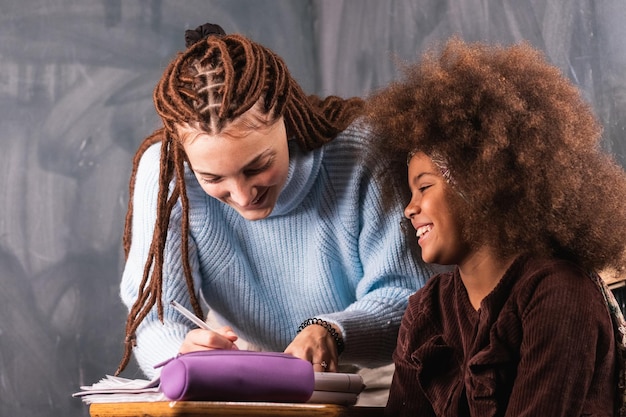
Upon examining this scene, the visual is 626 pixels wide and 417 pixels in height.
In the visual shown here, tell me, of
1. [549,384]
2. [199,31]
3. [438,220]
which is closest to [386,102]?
[438,220]

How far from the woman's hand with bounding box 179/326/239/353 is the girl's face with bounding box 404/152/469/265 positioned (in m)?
0.35

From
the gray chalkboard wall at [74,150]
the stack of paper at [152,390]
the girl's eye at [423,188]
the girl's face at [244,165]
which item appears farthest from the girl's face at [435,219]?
the gray chalkboard wall at [74,150]

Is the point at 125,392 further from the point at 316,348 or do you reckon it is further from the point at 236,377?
the point at 316,348

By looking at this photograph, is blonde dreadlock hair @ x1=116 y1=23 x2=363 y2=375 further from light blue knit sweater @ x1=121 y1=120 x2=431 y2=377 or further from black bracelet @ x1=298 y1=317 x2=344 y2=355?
black bracelet @ x1=298 y1=317 x2=344 y2=355

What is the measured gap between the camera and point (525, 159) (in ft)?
4.01

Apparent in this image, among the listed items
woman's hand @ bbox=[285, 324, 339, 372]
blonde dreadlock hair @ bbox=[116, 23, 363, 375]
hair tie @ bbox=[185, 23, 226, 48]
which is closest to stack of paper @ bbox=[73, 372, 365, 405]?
woman's hand @ bbox=[285, 324, 339, 372]

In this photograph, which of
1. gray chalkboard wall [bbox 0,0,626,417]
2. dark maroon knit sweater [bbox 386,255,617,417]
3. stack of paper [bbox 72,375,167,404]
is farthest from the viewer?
gray chalkboard wall [bbox 0,0,626,417]

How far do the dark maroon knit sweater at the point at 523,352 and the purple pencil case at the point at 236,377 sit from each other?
0.63ft

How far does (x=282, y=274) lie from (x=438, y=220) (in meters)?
0.60

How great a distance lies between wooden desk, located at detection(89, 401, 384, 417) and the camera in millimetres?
1160

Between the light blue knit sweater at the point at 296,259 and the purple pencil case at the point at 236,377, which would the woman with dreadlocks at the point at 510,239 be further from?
the light blue knit sweater at the point at 296,259

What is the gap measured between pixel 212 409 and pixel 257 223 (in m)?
0.70

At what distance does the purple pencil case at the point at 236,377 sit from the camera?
1.17 metres

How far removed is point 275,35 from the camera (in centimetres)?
296
